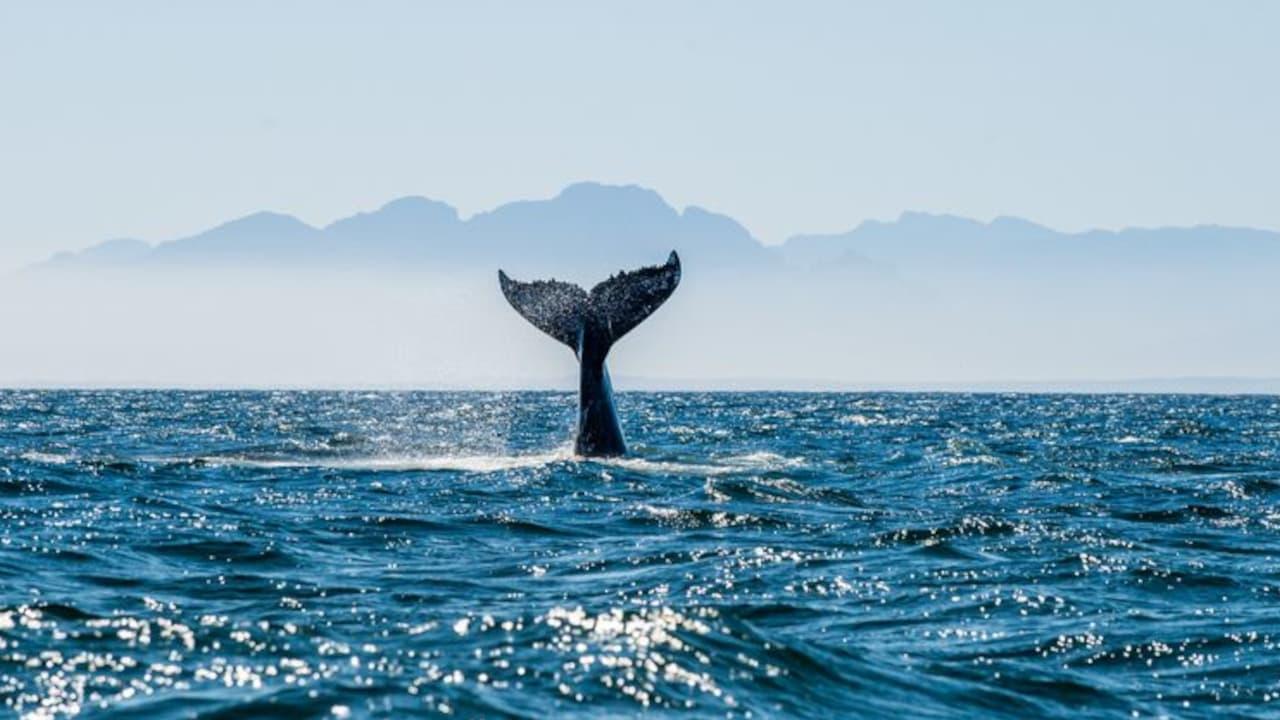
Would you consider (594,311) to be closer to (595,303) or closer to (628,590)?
(595,303)

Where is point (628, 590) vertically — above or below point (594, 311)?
below

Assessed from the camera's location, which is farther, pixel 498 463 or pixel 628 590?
pixel 498 463

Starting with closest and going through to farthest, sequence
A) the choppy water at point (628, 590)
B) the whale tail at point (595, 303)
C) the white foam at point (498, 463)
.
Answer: the choppy water at point (628, 590) → the whale tail at point (595, 303) → the white foam at point (498, 463)

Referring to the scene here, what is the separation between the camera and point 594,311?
77.7ft

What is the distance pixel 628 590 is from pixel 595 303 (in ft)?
37.9

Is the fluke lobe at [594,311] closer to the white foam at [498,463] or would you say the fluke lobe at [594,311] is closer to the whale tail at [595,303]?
the whale tail at [595,303]

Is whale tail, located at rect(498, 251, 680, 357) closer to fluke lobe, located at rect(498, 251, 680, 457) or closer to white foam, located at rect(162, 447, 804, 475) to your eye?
fluke lobe, located at rect(498, 251, 680, 457)

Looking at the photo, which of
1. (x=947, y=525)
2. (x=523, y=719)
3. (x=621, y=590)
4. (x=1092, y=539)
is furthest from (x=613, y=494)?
(x=523, y=719)

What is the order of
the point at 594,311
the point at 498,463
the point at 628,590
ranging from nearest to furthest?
1. the point at 628,590
2. the point at 594,311
3. the point at 498,463

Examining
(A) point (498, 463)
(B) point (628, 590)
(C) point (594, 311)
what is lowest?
(B) point (628, 590)

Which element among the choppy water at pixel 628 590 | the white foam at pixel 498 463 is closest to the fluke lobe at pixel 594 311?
the white foam at pixel 498 463

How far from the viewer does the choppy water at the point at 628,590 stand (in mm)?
9078

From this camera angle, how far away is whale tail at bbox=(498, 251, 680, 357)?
23234 mm

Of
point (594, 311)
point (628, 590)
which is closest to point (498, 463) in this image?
point (594, 311)
